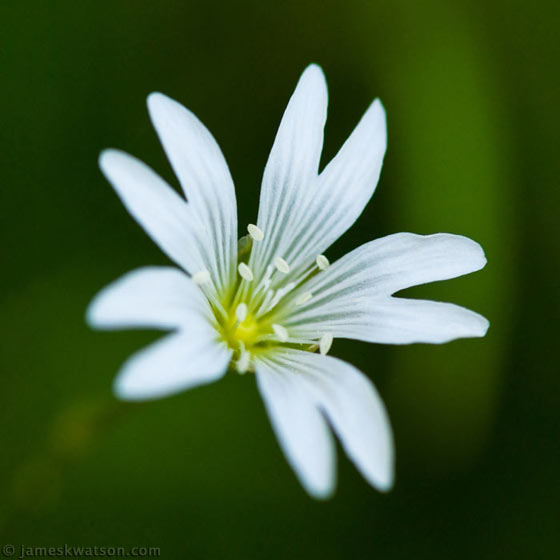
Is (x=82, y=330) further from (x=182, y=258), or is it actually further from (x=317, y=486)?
(x=317, y=486)

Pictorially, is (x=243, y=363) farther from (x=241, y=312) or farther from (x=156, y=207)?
(x=156, y=207)

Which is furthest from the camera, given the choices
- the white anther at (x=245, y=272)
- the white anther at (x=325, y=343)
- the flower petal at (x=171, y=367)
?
the white anther at (x=245, y=272)

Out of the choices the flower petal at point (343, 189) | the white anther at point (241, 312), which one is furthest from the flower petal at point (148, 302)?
the flower petal at point (343, 189)

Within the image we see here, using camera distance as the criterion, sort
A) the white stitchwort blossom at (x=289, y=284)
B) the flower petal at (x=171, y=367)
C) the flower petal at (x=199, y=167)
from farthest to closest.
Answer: the flower petal at (x=199, y=167) → the white stitchwort blossom at (x=289, y=284) → the flower petal at (x=171, y=367)

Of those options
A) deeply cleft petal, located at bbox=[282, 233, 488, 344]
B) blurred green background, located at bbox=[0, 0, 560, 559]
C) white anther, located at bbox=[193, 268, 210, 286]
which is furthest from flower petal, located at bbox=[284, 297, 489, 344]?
blurred green background, located at bbox=[0, 0, 560, 559]

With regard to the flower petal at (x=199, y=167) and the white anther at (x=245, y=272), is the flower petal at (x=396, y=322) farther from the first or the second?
the flower petal at (x=199, y=167)

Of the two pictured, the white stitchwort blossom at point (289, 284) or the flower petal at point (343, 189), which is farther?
the flower petal at point (343, 189)

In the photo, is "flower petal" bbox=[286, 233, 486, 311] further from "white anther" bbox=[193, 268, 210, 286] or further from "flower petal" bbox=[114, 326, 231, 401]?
"flower petal" bbox=[114, 326, 231, 401]
